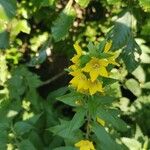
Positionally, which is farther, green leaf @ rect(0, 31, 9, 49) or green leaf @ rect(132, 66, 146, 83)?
green leaf @ rect(132, 66, 146, 83)

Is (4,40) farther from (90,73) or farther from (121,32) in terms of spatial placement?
(90,73)

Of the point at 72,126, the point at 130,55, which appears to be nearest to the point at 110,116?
the point at 72,126

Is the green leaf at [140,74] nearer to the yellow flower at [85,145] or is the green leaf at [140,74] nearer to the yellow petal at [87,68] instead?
the yellow flower at [85,145]

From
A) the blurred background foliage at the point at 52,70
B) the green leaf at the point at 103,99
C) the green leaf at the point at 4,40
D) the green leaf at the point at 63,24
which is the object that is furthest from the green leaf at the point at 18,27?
the green leaf at the point at 103,99

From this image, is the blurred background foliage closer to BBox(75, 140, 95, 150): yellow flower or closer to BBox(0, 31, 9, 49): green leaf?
BBox(0, 31, 9, 49): green leaf

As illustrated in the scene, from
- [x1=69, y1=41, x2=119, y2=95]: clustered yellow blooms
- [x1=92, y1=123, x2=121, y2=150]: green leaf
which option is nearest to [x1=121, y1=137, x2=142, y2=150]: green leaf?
[x1=92, y1=123, x2=121, y2=150]: green leaf

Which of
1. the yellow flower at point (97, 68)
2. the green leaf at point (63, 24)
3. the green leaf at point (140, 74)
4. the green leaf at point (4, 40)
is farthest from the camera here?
the green leaf at point (140, 74)
